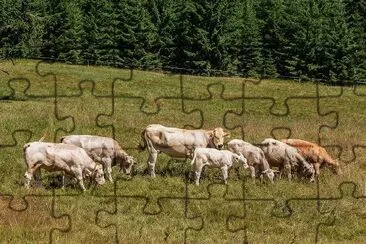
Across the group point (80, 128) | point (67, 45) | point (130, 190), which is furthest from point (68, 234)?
point (67, 45)

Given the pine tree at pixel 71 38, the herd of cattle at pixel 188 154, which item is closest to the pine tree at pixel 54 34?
the pine tree at pixel 71 38

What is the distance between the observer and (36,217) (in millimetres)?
12336

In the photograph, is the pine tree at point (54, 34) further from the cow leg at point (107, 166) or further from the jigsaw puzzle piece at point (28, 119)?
the cow leg at point (107, 166)

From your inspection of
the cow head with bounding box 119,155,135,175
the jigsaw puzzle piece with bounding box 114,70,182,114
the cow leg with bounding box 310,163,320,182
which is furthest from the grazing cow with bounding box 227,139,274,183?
the jigsaw puzzle piece with bounding box 114,70,182,114

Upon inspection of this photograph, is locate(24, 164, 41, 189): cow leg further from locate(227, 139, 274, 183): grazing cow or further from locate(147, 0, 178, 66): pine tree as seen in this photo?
locate(147, 0, 178, 66): pine tree

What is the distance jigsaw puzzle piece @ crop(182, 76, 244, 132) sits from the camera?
30.8m

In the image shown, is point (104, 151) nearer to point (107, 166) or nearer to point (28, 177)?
point (107, 166)

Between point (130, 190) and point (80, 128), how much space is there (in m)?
8.73

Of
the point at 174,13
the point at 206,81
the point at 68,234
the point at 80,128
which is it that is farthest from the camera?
the point at 174,13

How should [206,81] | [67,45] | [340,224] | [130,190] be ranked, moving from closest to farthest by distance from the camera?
[340,224] → [130,190] → [206,81] → [67,45]

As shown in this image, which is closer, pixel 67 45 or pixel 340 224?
pixel 340 224

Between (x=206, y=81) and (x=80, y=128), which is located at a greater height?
(x=206, y=81)

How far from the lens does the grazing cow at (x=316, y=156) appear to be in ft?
60.4

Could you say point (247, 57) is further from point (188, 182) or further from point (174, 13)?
point (188, 182)
